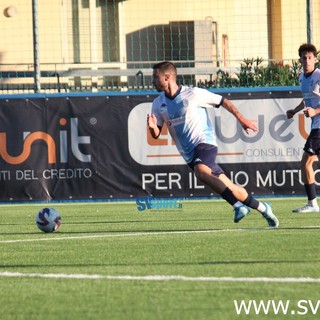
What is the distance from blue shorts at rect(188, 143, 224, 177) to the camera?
37.2ft

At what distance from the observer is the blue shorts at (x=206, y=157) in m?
11.4

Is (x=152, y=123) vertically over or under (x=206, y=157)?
over

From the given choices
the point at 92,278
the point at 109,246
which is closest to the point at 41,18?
the point at 109,246

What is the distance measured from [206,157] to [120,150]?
21.5 feet

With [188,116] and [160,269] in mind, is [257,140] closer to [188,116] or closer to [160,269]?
[188,116]

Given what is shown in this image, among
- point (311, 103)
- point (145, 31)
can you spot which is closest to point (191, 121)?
point (311, 103)

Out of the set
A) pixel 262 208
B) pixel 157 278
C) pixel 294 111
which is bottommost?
pixel 262 208

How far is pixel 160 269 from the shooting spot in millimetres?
7520

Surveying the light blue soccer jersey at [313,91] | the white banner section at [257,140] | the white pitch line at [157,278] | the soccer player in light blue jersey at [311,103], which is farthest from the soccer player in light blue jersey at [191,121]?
the white banner section at [257,140]

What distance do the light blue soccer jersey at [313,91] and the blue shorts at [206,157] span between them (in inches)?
109

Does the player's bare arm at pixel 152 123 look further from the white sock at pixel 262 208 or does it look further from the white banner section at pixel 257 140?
the white banner section at pixel 257 140

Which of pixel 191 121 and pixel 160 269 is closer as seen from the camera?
pixel 160 269

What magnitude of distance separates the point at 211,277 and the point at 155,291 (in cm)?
63

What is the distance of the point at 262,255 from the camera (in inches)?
326
